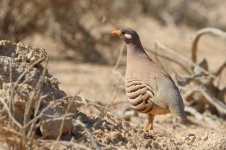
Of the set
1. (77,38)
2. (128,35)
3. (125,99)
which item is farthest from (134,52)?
(77,38)

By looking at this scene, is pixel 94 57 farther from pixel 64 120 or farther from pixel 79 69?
pixel 64 120

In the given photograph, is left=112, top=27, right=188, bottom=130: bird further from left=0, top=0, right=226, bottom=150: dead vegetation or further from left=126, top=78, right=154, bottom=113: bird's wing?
left=0, top=0, right=226, bottom=150: dead vegetation

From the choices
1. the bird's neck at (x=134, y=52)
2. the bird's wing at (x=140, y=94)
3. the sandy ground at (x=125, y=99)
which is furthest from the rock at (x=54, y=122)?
the bird's neck at (x=134, y=52)

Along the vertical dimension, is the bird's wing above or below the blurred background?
below

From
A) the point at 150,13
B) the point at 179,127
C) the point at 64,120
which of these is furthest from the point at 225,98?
the point at 150,13

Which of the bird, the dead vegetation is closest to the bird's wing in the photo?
the bird

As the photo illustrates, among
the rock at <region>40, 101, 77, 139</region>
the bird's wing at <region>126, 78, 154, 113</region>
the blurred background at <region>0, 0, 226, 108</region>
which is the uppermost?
the blurred background at <region>0, 0, 226, 108</region>

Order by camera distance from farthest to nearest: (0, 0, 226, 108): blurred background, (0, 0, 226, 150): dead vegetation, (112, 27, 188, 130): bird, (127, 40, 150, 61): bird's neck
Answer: (0, 0, 226, 108): blurred background
(127, 40, 150, 61): bird's neck
(112, 27, 188, 130): bird
(0, 0, 226, 150): dead vegetation

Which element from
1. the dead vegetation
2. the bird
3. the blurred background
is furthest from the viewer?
the blurred background

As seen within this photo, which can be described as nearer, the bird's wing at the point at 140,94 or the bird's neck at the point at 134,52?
the bird's wing at the point at 140,94

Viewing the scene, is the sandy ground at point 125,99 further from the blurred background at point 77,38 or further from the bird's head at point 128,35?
the bird's head at point 128,35

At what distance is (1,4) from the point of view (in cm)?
1101

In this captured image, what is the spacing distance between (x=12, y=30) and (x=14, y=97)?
285 inches

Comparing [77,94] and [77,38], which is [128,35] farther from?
[77,38]
